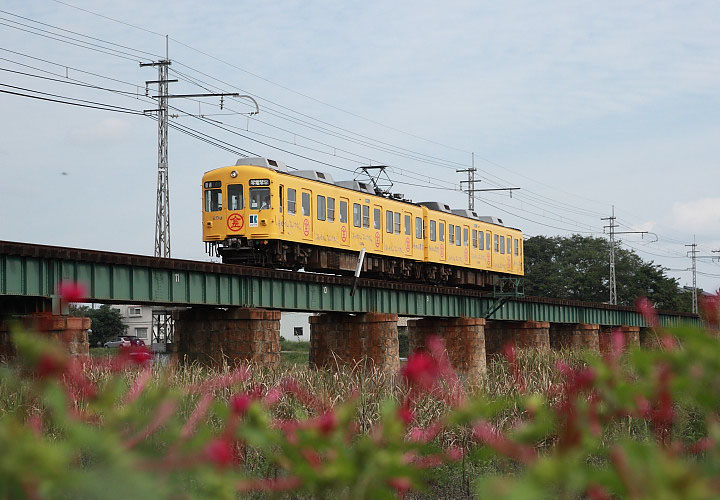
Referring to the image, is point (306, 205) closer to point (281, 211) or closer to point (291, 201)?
point (291, 201)

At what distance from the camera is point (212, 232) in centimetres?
3291

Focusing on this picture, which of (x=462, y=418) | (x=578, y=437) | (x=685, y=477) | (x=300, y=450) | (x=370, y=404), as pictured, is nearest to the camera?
(x=685, y=477)

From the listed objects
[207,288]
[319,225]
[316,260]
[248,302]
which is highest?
[319,225]

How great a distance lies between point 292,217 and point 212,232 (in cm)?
288

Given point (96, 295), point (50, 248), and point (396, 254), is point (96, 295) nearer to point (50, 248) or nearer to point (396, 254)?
point (50, 248)

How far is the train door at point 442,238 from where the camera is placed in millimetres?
43378

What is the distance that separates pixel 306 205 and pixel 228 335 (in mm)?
5166

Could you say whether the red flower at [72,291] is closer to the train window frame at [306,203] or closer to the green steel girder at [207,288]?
the green steel girder at [207,288]

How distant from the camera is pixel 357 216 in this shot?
36344 mm

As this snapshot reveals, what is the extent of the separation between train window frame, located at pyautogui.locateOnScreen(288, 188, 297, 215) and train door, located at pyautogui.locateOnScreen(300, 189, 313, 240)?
421 millimetres

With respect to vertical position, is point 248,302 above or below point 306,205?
below

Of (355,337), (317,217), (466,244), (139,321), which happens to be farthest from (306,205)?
(139,321)

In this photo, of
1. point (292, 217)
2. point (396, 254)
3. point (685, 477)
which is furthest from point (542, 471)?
point (396, 254)

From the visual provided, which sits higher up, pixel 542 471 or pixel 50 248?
pixel 50 248
